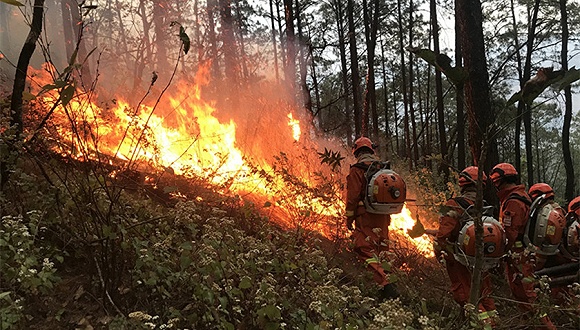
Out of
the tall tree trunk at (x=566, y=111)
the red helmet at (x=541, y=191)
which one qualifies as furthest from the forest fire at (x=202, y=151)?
the tall tree trunk at (x=566, y=111)

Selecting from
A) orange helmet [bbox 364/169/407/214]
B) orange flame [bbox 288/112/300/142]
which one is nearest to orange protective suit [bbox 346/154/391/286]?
orange helmet [bbox 364/169/407/214]

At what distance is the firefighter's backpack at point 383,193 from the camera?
5.32m

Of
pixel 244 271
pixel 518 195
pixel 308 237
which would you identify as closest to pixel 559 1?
pixel 518 195

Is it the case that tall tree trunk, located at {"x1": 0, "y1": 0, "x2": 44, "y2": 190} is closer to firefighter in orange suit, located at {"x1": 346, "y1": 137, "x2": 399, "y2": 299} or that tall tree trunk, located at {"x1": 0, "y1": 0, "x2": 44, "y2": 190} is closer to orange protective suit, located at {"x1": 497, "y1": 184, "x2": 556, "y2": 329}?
firefighter in orange suit, located at {"x1": 346, "y1": 137, "x2": 399, "y2": 299}

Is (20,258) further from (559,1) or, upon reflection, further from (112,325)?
(559,1)

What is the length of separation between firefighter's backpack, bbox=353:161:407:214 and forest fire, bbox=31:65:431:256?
0.89m

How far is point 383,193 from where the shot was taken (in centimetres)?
531

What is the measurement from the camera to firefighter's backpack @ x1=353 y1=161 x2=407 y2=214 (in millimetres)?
5324

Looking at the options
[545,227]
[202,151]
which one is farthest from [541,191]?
[202,151]

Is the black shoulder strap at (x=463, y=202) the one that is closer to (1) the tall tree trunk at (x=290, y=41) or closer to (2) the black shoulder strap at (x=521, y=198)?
(2) the black shoulder strap at (x=521, y=198)

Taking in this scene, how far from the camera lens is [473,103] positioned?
21.8ft

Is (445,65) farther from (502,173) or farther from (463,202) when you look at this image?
(502,173)

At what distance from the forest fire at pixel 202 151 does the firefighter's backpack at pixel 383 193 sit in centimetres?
89

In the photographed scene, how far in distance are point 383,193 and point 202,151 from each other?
394 cm
